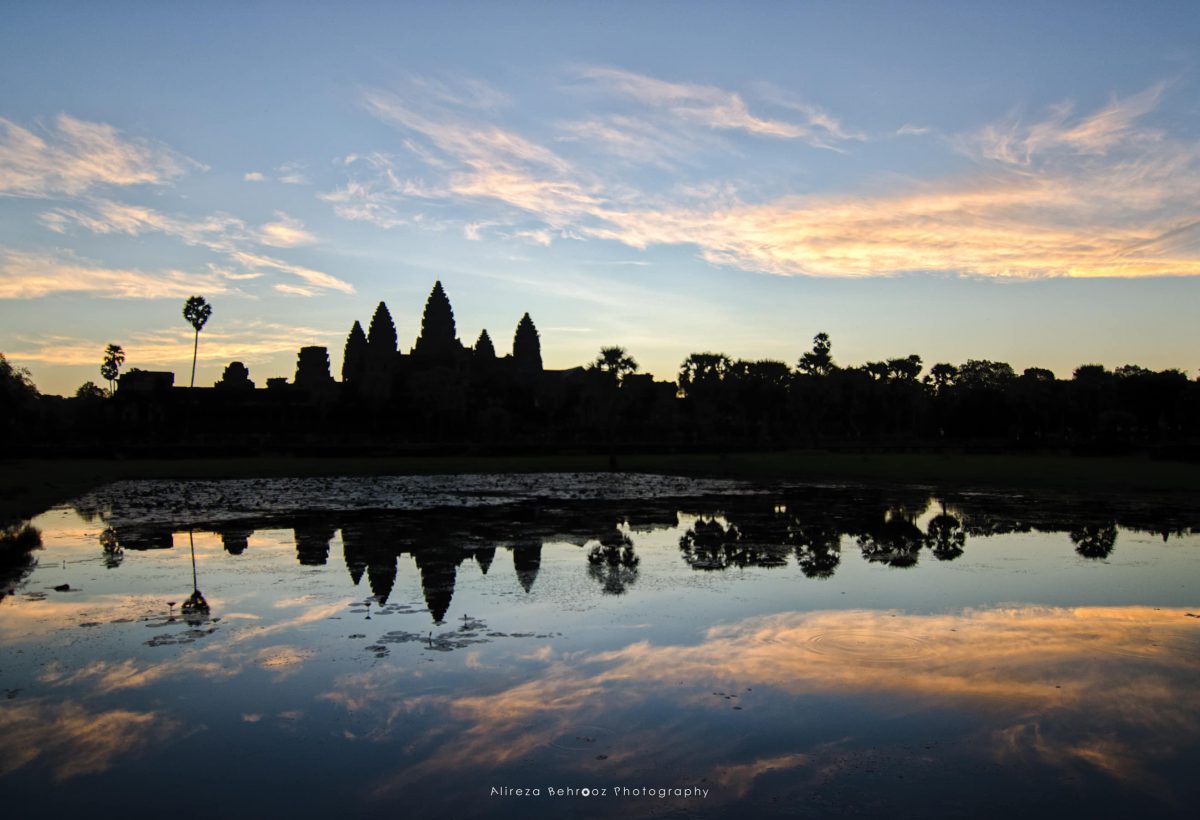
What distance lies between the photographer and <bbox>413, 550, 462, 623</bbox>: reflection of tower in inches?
466

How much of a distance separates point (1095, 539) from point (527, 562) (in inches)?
515

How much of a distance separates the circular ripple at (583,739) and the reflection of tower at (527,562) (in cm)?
615

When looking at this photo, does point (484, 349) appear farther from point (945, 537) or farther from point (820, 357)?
point (945, 537)

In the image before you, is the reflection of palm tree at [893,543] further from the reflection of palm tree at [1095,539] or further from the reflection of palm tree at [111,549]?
the reflection of palm tree at [111,549]

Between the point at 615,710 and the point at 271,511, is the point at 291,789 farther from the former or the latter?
the point at 271,511

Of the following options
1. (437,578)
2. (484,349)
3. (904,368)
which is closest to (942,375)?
(904,368)

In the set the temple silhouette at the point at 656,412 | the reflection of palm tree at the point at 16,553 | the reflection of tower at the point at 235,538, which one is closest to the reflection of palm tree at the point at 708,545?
the reflection of tower at the point at 235,538

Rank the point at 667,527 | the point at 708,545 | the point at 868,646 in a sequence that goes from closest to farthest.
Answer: the point at 868,646 < the point at 708,545 < the point at 667,527

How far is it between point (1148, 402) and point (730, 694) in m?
102

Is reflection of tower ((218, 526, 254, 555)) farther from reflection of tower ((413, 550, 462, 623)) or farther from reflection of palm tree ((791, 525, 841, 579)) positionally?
reflection of palm tree ((791, 525, 841, 579))

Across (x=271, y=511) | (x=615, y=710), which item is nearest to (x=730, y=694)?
(x=615, y=710)

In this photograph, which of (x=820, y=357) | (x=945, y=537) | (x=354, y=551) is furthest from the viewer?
(x=820, y=357)

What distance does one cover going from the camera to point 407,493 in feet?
105

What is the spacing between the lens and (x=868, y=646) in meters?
9.80
